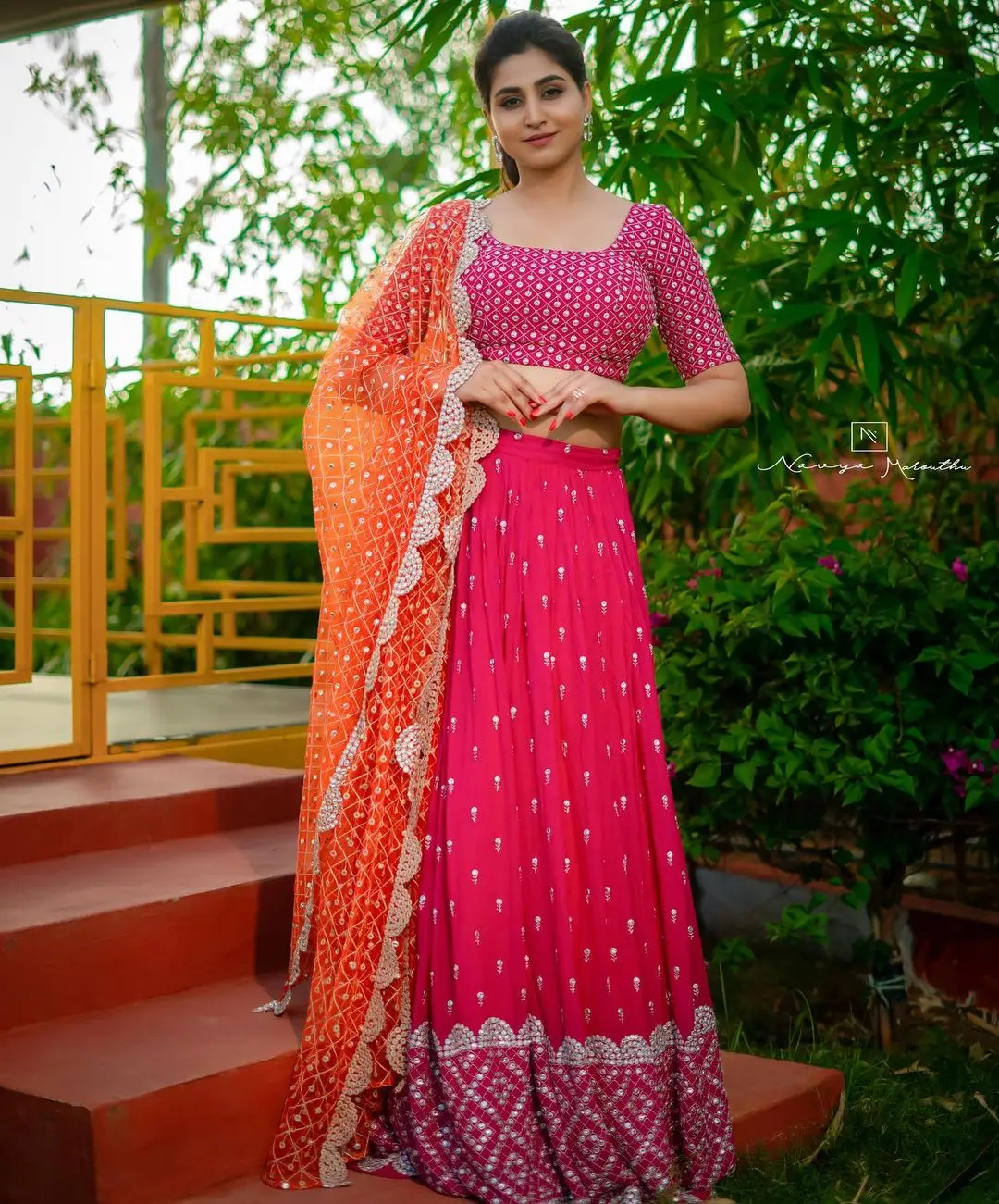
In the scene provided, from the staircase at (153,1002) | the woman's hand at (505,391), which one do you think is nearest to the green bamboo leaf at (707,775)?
the staircase at (153,1002)

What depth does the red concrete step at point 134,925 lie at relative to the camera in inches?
91.6

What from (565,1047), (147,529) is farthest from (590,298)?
(147,529)

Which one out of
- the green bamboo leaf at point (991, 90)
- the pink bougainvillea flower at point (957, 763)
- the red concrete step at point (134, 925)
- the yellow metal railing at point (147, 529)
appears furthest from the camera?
the yellow metal railing at point (147, 529)

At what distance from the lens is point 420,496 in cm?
220

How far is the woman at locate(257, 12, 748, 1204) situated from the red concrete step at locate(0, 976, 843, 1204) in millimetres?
78

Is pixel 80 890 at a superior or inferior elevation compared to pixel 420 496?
inferior

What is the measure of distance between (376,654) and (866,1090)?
1.40 metres

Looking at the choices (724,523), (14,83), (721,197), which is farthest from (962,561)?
(14,83)

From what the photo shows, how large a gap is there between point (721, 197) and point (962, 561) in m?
0.99

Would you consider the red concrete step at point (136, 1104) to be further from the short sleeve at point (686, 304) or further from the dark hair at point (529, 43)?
the dark hair at point (529, 43)

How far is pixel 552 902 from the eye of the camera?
2139mm

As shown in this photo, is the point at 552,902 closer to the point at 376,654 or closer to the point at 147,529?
the point at 376,654

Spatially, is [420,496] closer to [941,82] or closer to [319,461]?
[319,461]

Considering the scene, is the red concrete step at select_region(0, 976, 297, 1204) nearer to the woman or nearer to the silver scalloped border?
the woman
